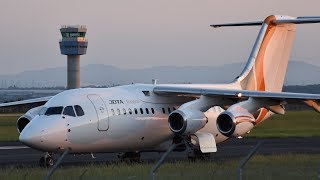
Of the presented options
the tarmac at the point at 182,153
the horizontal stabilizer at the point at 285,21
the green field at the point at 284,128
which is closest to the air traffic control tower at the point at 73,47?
the green field at the point at 284,128

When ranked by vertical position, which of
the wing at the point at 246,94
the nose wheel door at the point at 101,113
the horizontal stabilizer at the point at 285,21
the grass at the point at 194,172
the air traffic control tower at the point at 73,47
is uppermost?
the horizontal stabilizer at the point at 285,21

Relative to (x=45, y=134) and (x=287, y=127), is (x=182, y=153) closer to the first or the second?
(x=45, y=134)

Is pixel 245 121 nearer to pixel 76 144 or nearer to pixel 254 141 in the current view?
pixel 76 144

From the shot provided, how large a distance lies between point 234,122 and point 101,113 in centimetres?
443

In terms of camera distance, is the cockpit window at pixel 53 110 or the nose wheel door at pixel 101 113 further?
the nose wheel door at pixel 101 113

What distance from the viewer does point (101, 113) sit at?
1174 inches

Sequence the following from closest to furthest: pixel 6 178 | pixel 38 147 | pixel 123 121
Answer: pixel 6 178 → pixel 38 147 → pixel 123 121

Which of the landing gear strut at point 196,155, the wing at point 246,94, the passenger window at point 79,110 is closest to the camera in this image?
the passenger window at point 79,110

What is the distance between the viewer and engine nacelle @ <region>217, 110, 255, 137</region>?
30328 millimetres

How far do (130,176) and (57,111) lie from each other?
6987 millimetres

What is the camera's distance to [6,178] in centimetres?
2219

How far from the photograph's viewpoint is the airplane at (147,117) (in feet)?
94.8

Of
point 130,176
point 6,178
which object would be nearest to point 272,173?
point 130,176

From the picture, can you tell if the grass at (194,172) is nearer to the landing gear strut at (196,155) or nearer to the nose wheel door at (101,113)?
the landing gear strut at (196,155)
